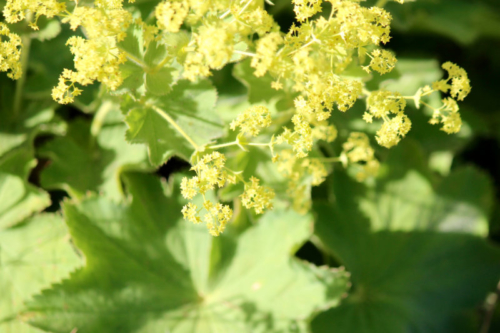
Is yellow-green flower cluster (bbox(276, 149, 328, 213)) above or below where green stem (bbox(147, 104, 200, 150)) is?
below

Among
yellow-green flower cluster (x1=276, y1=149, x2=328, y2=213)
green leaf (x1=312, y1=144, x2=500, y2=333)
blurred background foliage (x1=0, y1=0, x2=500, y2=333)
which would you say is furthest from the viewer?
green leaf (x1=312, y1=144, x2=500, y2=333)

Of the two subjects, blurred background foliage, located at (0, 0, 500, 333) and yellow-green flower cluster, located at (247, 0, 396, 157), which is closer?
yellow-green flower cluster, located at (247, 0, 396, 157)

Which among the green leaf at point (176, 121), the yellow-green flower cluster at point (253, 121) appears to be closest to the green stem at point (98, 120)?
the green leaf at point (176, 121)

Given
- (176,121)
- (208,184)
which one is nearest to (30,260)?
(176,121)

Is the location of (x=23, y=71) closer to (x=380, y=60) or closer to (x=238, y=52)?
(x=238, y=52)

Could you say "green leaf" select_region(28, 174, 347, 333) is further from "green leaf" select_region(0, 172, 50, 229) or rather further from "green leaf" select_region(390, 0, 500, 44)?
"green leaf" select_region(390, 0, 500, 44)

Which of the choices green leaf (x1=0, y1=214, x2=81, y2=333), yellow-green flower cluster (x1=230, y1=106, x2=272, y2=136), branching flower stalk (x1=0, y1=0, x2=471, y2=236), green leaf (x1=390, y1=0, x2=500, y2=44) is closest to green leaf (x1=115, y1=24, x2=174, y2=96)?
branching flower stalk (x1=0, y1=0, x2=471, y2=236)
